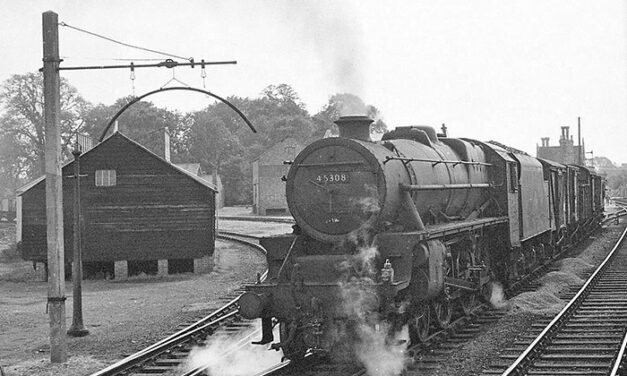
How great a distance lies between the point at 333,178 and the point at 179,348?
11.9 ft

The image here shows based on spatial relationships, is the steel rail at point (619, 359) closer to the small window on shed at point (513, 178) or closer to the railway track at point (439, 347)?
the railway track at point (439, 347)

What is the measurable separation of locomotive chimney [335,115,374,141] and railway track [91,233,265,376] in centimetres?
361

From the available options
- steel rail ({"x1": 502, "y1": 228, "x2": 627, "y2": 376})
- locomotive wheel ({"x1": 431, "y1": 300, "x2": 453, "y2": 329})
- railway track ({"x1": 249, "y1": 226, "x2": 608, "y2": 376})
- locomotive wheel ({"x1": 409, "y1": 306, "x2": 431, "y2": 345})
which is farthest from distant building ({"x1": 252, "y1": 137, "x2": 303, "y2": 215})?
locomotive wheel ({"x1": 409, "y1": 306, "x2": 431, "y2": 345})

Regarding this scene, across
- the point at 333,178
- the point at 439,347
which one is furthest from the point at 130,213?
the point at 439,347

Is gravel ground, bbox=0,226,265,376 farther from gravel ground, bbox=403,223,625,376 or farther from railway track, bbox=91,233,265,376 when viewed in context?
gravel ground, bbox=403,223,625,376

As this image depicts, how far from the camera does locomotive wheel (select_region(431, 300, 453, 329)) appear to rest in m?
11.2

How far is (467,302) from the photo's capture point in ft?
42.9

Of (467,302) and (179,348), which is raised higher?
(467,302)

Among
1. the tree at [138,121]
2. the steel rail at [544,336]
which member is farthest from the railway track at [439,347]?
the tree at [138,121]

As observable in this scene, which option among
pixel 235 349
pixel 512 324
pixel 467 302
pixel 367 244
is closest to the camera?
pixel 367 244

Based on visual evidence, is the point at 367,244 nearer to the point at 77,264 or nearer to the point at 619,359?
the point at 619,359

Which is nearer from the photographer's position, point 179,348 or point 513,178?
point 179,348

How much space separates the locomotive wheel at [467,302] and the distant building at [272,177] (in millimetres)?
46337

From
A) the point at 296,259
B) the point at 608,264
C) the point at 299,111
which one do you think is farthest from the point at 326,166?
the point at 299,111
